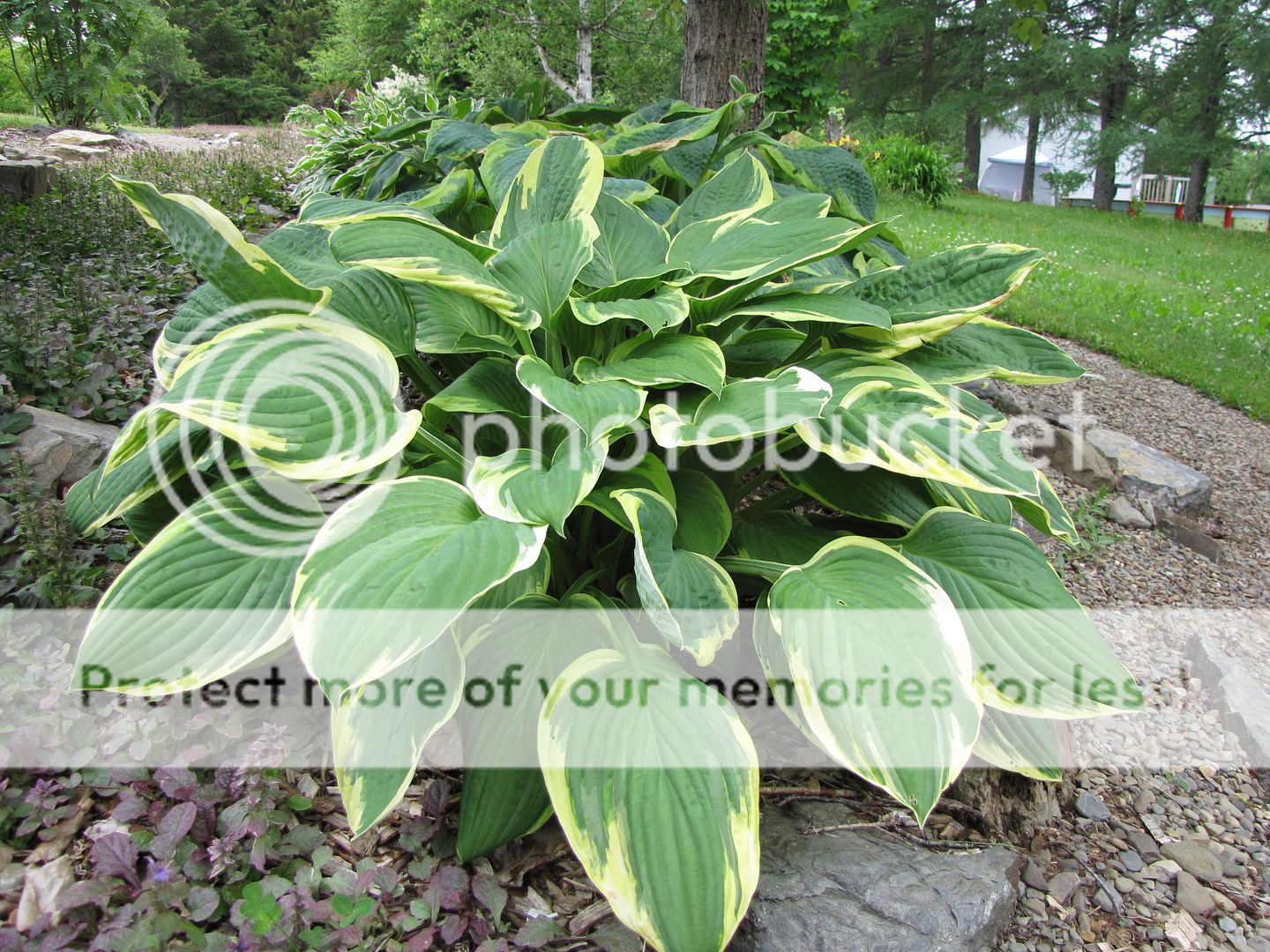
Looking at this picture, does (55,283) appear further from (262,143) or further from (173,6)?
(173,6)

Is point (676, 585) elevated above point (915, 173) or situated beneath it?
situated beneath

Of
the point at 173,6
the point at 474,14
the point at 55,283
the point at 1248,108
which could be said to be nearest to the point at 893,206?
the point at 474,14

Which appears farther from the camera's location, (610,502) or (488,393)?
(488,393)

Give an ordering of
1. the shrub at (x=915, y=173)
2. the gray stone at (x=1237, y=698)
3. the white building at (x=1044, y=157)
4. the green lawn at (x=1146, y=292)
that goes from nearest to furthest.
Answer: the gray stone at (x=1237, y=698)
the green lawn at (x=1146, y=292)
the shrub at (x=915, y=173)
the white building at (x=1044, y=157)

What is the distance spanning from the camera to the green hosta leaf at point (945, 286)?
4.67ft

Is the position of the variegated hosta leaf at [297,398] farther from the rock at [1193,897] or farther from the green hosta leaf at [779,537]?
the rock at [1193,897]

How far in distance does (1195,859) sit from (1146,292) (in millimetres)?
5770

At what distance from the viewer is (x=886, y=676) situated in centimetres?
104

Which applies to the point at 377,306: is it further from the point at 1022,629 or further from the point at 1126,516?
the point at 1126,516

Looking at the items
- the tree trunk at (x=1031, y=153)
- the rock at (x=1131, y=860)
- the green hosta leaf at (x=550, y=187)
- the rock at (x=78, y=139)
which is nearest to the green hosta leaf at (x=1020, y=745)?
the rock at (x=1131, y=860)

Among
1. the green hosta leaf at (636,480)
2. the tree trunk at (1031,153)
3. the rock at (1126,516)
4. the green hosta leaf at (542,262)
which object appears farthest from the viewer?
the tree trunk at (1031,153)

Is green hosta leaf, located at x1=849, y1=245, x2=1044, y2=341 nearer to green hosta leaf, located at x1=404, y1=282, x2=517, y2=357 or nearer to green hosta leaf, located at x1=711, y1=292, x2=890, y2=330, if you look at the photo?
green hosta leaf, located at x1=711, y1=292, x2=890, y2=330

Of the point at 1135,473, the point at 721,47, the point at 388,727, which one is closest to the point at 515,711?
the point at 388,727

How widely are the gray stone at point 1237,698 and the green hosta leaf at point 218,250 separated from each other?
1.87 meters
